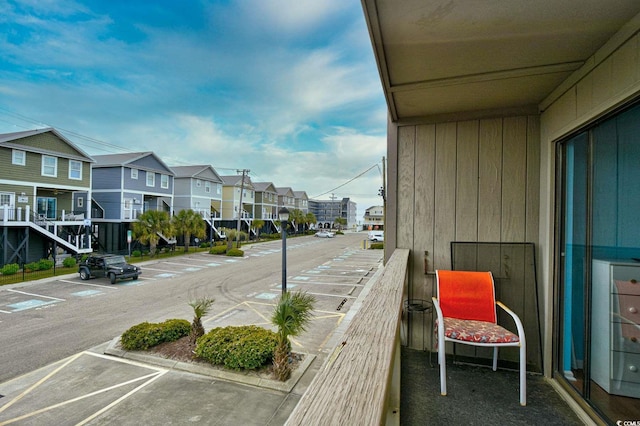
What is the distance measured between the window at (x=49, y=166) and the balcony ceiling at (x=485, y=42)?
64.3 ft

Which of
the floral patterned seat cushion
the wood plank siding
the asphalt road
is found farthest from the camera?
the asphalt road

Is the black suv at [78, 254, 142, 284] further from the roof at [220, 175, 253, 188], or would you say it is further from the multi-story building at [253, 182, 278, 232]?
the multi-story building at [253, 182, 278, 232]

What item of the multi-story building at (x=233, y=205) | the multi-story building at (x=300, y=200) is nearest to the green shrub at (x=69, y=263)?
the multi-story building at (x=233, y=205)

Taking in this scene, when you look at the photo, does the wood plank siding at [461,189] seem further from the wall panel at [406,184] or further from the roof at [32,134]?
the roof at [32,134]

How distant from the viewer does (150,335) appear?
5.18 m

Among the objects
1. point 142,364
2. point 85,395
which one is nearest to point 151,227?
point 142,364

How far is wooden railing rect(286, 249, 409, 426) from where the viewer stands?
0.56 metres

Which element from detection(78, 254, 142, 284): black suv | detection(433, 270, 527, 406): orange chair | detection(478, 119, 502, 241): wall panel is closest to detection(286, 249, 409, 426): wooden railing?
detection(433, 270, 527, 406): orange chair

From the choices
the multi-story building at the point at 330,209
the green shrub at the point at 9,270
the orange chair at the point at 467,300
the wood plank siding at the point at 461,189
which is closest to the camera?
the orange chair at the point at 467,300

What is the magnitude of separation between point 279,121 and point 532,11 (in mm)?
22552

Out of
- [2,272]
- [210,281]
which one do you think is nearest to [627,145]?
[210,281]

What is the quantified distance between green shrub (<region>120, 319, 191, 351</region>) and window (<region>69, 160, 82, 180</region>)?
1573cm

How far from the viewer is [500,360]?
274 centimetres

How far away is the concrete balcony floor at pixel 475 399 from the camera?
1.96 meters
